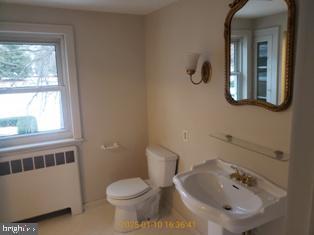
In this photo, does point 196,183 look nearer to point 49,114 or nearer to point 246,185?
point 246,185

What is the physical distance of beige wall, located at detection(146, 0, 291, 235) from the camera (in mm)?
1526

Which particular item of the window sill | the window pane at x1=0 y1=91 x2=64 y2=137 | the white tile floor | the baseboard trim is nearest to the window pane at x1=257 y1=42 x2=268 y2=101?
the white tile floor

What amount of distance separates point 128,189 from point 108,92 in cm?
108

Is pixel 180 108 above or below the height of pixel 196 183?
above

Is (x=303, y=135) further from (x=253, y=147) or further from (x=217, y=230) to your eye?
(x=217, y=230)

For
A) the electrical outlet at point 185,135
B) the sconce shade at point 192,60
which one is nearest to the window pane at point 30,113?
the electrical outlet at point 185,135

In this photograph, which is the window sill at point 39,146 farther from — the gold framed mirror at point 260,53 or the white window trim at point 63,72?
the gold framed mirror at point 260,53

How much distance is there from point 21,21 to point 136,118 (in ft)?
4.96

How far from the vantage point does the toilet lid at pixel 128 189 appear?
7.61 ft

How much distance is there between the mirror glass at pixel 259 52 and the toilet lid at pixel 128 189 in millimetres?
1294

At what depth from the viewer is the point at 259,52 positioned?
59.5 inches

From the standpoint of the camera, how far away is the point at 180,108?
2361 mm

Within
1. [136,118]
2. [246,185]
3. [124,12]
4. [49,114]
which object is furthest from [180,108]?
[49,114]

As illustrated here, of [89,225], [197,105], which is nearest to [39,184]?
[89,225]
